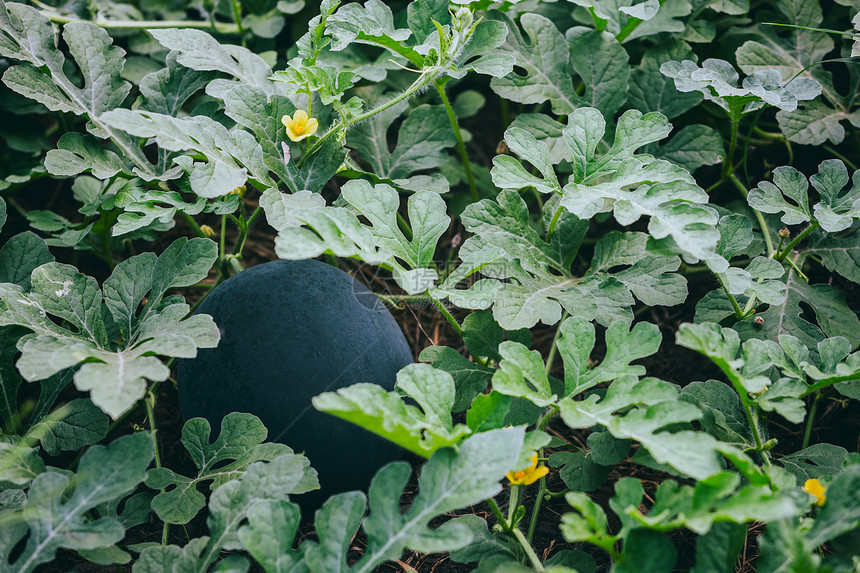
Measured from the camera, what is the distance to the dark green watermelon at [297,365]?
162cm

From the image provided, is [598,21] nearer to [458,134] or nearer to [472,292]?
[458,134]

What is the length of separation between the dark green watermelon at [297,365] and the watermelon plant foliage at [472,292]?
0.11 meters

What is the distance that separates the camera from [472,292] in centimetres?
151

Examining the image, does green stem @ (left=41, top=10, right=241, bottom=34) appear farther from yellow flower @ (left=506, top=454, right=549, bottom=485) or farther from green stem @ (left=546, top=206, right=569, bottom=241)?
yellow flower @ (left=506, top=454, right=549, bottom=485)

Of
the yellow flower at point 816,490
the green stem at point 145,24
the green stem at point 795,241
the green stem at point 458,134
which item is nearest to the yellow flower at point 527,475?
the yellow flower at point 816,490

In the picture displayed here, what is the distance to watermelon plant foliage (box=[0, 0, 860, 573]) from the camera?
47.8 inches

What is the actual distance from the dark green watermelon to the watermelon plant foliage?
11 cm

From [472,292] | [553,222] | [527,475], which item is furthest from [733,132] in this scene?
[527,475]

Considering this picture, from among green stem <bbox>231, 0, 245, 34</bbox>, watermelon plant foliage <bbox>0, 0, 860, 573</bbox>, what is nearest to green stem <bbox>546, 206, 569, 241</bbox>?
watermelon plant foliage <bbox>0, 0, 860, 573</bbox>

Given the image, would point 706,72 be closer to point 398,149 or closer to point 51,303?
point 398,149

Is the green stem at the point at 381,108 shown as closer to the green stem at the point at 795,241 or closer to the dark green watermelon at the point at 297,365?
the dark green watermelon at the point at 297,365

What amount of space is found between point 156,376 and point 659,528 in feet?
3.21

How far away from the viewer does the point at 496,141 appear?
2.87 meters

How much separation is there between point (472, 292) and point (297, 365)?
1.58 ft
